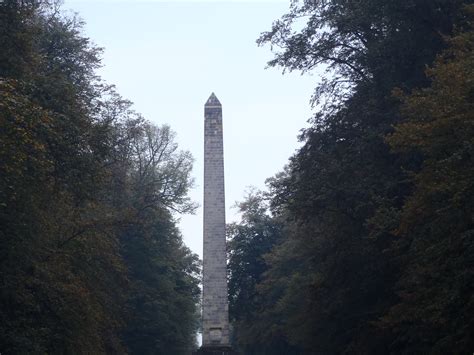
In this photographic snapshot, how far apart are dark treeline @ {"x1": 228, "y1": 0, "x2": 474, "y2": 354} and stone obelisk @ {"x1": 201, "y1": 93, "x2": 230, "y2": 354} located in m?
5.72

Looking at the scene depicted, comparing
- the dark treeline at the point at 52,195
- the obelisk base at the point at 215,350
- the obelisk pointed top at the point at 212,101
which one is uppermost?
the obelisk pointed top at the point at 212,101

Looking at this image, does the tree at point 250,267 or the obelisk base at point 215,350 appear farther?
the tree at point 250,267

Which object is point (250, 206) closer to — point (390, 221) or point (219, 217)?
point (219, 217)

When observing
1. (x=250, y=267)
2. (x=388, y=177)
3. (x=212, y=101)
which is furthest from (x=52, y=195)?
(x=250, y=267)

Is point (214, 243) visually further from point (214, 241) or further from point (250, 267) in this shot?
point (250, 267)

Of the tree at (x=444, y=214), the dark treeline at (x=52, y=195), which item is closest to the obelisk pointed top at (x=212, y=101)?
the dark treeline at (x=52, y=195)

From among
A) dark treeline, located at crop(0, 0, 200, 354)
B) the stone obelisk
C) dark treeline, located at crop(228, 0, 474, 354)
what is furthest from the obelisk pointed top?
dark treeline, located at crop(228, 0, 474, 354)

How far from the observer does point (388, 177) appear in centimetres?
1820

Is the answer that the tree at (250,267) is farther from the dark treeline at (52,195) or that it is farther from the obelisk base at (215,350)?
the dark treeline at (52,195)

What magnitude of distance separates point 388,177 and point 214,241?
14.9 m

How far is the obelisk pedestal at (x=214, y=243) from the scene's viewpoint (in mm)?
31609

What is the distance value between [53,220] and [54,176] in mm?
2088

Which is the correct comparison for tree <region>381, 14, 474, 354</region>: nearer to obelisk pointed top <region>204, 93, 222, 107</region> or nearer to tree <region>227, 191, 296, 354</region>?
obelisk pointed top <region>204, 93, 222, 107</region>

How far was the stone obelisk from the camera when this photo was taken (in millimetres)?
31641
